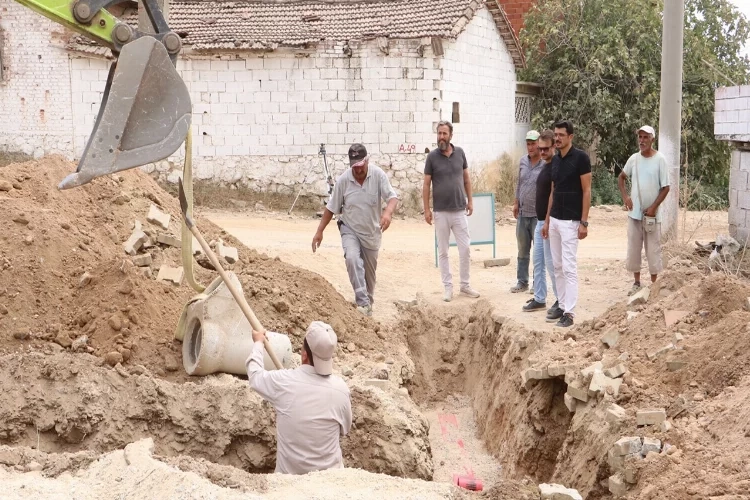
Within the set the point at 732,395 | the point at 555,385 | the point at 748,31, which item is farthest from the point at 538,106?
the point at 732,395

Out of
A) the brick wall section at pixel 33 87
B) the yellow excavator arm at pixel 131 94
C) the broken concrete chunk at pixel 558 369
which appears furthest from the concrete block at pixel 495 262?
the brick wall section at pixel 33 87

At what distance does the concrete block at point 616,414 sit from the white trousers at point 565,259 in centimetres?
237

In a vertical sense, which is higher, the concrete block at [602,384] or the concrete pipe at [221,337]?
the concrete pipe at [221,337]

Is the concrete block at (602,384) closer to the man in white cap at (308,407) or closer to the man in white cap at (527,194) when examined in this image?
the man in white cap at (308,407)

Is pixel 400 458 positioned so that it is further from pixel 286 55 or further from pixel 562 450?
pixel 286 55

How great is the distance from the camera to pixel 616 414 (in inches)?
235

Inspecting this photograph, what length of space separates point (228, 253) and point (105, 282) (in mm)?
1519

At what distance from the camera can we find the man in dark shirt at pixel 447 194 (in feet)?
31.2

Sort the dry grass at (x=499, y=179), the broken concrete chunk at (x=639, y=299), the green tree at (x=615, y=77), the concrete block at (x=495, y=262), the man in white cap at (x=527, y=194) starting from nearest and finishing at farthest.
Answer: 1. the broken concrete chunk at (x=639, y=299)
2. the man in white cap at (x=527, y=194)
3. the concrete block at (x=495, y=262)
4. the dry grass at (x=499, y=179)
5. the green tree at (x=615, y=77)

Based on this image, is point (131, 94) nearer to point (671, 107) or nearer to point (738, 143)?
point (738, 143)

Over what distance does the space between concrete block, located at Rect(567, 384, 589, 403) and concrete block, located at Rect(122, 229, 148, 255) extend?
3.72 metres

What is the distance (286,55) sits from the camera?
17047 mm

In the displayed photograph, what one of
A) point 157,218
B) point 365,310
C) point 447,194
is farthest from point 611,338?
point 157,218

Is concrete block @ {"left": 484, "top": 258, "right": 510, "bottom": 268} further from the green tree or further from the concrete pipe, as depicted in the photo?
the green tree
